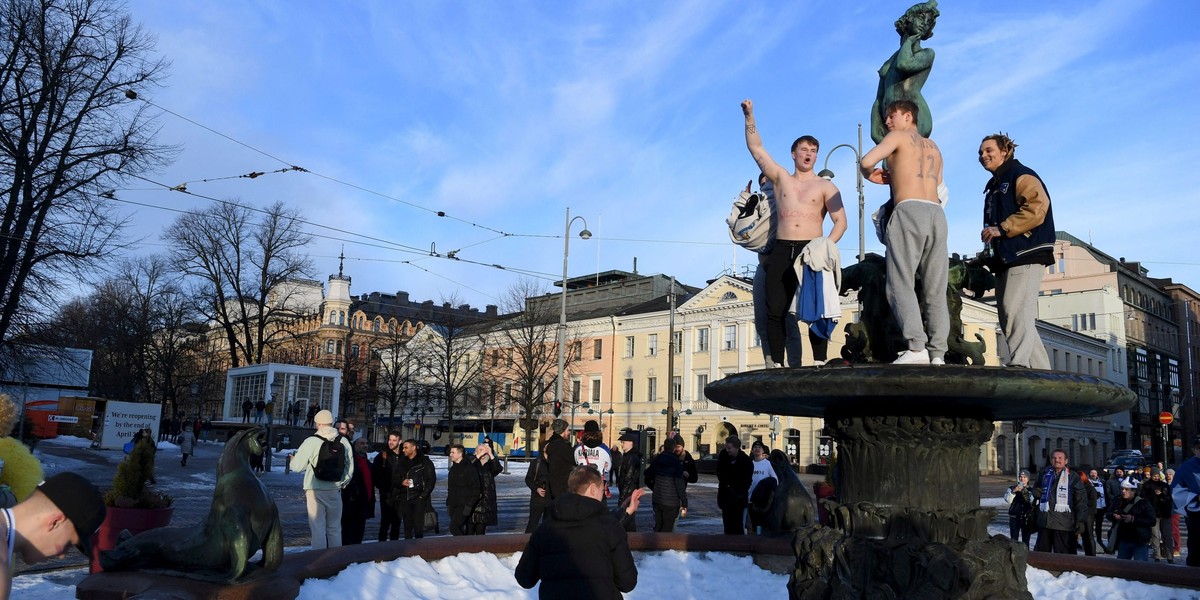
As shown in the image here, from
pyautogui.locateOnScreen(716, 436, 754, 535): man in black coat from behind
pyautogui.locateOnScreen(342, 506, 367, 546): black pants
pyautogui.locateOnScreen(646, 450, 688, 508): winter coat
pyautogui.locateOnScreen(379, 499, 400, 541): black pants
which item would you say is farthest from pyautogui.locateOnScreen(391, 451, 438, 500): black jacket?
pyautogui.locateOnScreen(716, 436, 754, 535): man in black coat from behind

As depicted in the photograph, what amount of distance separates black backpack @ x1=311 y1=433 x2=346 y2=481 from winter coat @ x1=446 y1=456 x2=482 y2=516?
184 cm

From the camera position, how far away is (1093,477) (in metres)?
16.0

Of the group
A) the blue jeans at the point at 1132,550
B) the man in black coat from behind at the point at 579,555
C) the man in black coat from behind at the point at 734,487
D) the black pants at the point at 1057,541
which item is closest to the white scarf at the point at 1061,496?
the black pants at the point at 1057,541

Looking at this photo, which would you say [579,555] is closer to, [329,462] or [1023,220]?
[1023,220]

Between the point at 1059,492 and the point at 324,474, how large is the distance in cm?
835

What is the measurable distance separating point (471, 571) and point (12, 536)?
5.44 metres

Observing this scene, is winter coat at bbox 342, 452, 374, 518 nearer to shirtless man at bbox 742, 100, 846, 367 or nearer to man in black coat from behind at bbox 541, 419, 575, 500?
man in black coat from behind at bbox 541, 419, 575, 500

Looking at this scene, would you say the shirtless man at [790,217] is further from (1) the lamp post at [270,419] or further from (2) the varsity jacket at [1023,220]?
(1) the lamp post at [270,419]

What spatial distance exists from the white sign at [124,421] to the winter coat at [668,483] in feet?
104

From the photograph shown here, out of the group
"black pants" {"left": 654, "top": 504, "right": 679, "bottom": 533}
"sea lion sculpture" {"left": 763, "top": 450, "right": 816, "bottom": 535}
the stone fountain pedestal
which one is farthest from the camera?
"black pants" {"left": 654, "top": 504, "right": 679, "bottom": 533}

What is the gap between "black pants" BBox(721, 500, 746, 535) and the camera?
40.6 ft

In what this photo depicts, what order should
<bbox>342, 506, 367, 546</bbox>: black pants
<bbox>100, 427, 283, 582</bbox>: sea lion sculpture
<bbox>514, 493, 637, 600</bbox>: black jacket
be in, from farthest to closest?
1. <bbox>342, 506, 367, 546</bbox>: black pants
2. <bbox>100, 427, 283, 582</bbox>: sea lion sculpture
3. <bbox>514, 493, 637, 600</bbox>: black jacket

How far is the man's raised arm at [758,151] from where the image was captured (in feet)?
20.8

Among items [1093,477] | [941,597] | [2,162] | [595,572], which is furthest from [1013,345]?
[2,162]
